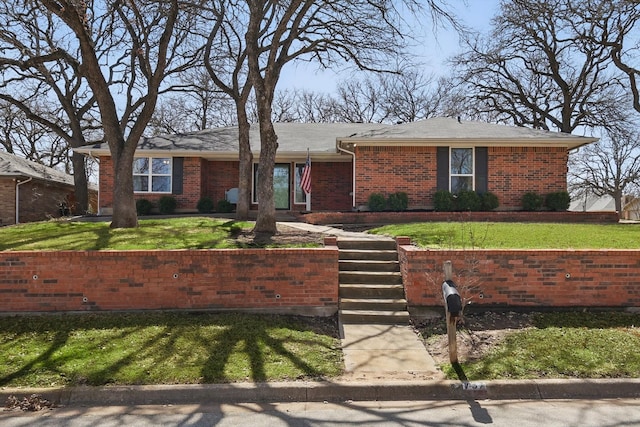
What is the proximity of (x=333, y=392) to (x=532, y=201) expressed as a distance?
41.8 feet

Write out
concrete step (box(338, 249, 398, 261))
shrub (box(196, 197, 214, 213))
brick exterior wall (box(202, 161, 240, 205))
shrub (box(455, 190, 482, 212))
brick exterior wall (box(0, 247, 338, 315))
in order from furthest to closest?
brick exterior wall (box(202, 161, 240, 205))
shrub (box(196, 197, 214, 213))
shrub (box(455, 190, 482, 212))
concrete step (box(338, 249, 398, 261))
brick exterior wall (box(0, 247, 338, 315))

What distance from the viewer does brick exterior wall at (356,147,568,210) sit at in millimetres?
15414

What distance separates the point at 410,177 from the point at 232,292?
994cm

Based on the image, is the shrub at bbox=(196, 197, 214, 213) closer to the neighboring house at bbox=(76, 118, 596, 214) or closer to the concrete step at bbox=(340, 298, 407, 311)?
the neighboring house at bbox=(76, 118, 596, 214)

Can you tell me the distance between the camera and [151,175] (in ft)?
57.9

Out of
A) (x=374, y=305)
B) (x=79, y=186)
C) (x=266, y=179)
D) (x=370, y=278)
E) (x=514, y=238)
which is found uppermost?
(x=79, y=186)

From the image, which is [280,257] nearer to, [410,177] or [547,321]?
[547,321]

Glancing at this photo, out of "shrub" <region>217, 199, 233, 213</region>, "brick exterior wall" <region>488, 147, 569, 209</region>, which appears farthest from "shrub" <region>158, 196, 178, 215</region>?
"brick exterior wall" <region>488, 147, 569, 209</region>

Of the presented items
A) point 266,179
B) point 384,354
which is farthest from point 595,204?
point 384,354

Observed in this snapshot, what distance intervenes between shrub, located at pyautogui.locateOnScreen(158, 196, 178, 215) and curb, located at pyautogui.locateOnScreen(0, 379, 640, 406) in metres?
12.7

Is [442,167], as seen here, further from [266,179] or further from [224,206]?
[224,206]

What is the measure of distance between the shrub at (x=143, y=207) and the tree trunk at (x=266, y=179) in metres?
8.66

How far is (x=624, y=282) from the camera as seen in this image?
22.3 feet

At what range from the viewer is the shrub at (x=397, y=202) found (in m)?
15.1
